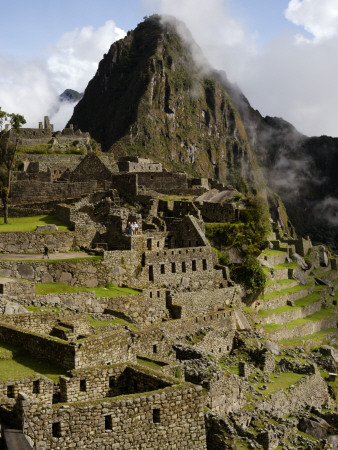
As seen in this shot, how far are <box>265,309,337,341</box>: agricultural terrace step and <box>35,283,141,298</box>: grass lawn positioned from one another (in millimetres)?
13909

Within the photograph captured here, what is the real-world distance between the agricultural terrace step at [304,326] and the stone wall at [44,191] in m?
14.2

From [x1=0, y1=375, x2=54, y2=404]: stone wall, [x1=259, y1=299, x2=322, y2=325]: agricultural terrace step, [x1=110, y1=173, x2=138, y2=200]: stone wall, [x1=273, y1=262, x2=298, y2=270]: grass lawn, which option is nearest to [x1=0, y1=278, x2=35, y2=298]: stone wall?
[x1=0, y1=375, x2=54, y2=404]: stone wall

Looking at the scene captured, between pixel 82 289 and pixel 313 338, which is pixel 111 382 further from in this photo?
pixel 313 338

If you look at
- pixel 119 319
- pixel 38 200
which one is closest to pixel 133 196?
A: pixel 38 200

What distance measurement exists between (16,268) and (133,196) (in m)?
13.7

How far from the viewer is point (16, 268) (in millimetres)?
25094

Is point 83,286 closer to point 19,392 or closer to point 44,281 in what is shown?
point 44,281

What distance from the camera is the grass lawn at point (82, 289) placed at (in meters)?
24.4

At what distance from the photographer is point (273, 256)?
50.7 meters

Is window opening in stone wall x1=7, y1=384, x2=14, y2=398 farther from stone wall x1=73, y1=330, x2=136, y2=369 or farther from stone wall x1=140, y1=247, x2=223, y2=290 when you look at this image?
stone wall x1=140, y1=247, x2=223, y2=290

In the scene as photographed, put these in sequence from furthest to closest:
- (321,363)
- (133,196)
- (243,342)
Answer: (133,196) < (321,363) < (243,342)

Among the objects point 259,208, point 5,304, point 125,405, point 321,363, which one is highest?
point 259,208

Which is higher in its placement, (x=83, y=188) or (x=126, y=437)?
(x=83, y=188)

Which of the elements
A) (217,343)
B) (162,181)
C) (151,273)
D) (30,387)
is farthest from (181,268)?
(30,387)
